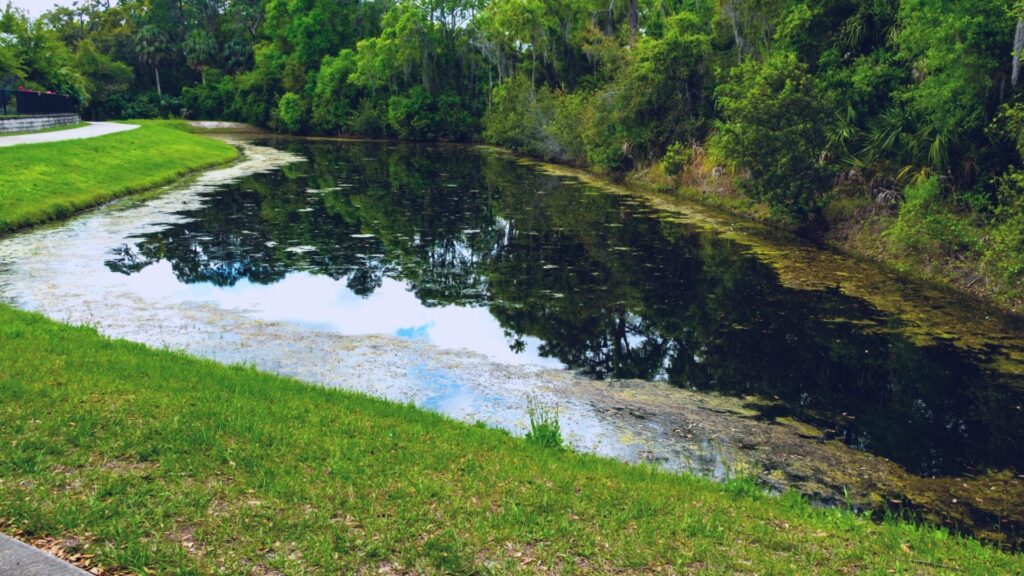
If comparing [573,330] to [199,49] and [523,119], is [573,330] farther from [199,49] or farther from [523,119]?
[199,49]

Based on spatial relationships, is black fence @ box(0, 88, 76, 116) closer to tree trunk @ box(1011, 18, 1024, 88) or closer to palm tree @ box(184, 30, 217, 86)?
tree trunk @ box(1011, 18, 1024, 88)

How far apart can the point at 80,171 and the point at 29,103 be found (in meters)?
15.1

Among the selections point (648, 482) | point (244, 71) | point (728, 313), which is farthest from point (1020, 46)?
point (244, 71)

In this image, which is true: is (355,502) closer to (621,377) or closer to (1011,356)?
(621,377)

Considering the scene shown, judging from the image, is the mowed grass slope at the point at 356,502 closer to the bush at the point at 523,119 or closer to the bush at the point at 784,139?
the bush at the point at 784,139

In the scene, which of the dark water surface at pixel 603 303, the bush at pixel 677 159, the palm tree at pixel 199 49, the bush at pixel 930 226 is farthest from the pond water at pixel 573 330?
the palm tree at pixel 199 49

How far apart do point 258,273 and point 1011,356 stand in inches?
631

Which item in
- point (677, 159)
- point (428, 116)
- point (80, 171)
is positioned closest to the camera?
point (80, 171)

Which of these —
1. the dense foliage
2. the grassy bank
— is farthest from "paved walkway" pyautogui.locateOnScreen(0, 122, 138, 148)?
the dense foliage

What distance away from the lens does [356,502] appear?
636cm

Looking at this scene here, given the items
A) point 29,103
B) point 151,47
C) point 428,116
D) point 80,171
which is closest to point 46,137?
point 29,103

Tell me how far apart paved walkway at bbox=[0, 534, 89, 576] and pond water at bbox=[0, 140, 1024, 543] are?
5.61m

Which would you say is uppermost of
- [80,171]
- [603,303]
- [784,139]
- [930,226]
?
[784,139]

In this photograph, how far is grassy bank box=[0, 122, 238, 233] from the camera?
23109 mm
